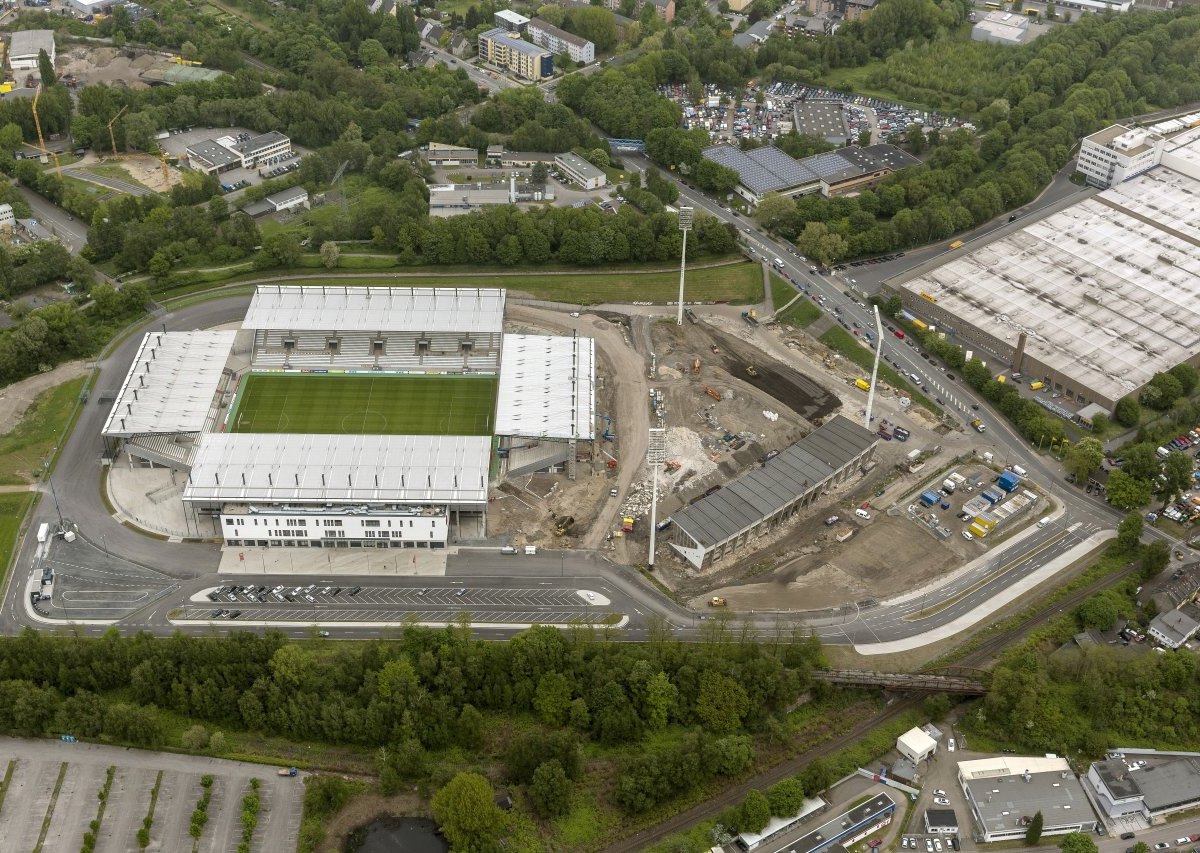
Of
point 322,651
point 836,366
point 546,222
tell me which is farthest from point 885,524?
point 546,222

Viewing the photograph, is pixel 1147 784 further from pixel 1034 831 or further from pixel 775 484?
pixel 775 484

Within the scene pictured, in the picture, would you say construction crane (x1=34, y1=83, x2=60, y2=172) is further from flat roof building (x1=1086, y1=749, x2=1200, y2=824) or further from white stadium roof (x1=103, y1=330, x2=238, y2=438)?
flat roof building (x1=1086, y1=749, x2=1200, y2=824)

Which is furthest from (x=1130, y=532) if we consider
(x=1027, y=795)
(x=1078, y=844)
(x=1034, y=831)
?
(x=1034, y=831)

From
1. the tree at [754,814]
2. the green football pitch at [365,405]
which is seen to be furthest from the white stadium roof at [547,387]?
the tree at [754,814]

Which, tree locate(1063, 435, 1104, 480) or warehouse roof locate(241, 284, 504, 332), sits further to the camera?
warehouse roof locate(241, 284, 504, 332)

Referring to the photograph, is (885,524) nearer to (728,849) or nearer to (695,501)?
(695,501)

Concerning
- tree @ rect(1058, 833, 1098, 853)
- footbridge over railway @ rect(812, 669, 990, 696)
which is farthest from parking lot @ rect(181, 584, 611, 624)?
tree @ rect(1058, 833, 1098, 853)
